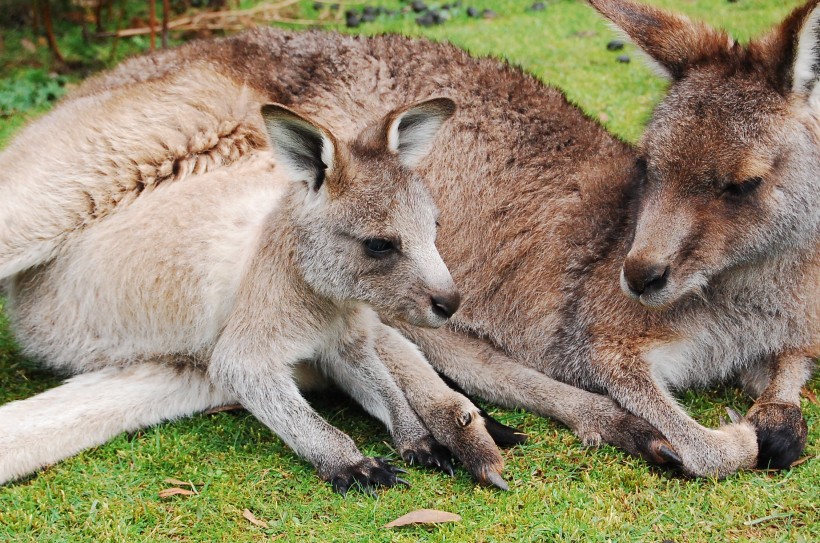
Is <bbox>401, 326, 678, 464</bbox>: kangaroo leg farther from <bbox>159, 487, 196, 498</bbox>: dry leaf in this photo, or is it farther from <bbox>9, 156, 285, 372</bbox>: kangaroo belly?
<bbox>159, 487, 196, 498</bbox>: dry leaf

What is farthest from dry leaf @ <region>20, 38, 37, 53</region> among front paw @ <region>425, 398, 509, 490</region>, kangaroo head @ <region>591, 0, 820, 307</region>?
kangaroo head @ <region>591, 0, 820, 307</region>

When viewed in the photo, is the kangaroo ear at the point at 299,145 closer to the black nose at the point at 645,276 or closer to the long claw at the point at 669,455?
the black nose at the point at 645,276

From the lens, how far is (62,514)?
12.3 ft

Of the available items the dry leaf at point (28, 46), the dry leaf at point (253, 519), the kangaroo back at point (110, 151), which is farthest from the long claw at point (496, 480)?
the dry leaf at point (28, 46)

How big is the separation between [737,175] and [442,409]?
1618 mm

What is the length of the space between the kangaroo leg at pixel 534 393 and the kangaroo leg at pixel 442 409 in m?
0.24

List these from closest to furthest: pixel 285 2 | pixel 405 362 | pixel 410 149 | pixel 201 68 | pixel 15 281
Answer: pixel 410 149 → pixel 405 362 → pixel 15 281 → pixel 201 68 → pixel 285 2

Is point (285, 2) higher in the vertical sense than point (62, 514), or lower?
higher

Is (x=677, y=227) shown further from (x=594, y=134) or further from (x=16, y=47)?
(x=16, y=47)

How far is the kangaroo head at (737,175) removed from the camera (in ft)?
12.6

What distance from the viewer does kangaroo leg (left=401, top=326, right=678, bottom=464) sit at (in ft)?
13.2

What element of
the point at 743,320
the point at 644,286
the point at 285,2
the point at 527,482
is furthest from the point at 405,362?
the point at 285,2

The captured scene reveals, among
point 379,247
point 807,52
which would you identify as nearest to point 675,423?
point 379,247

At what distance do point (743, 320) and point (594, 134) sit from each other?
4.46 feet
